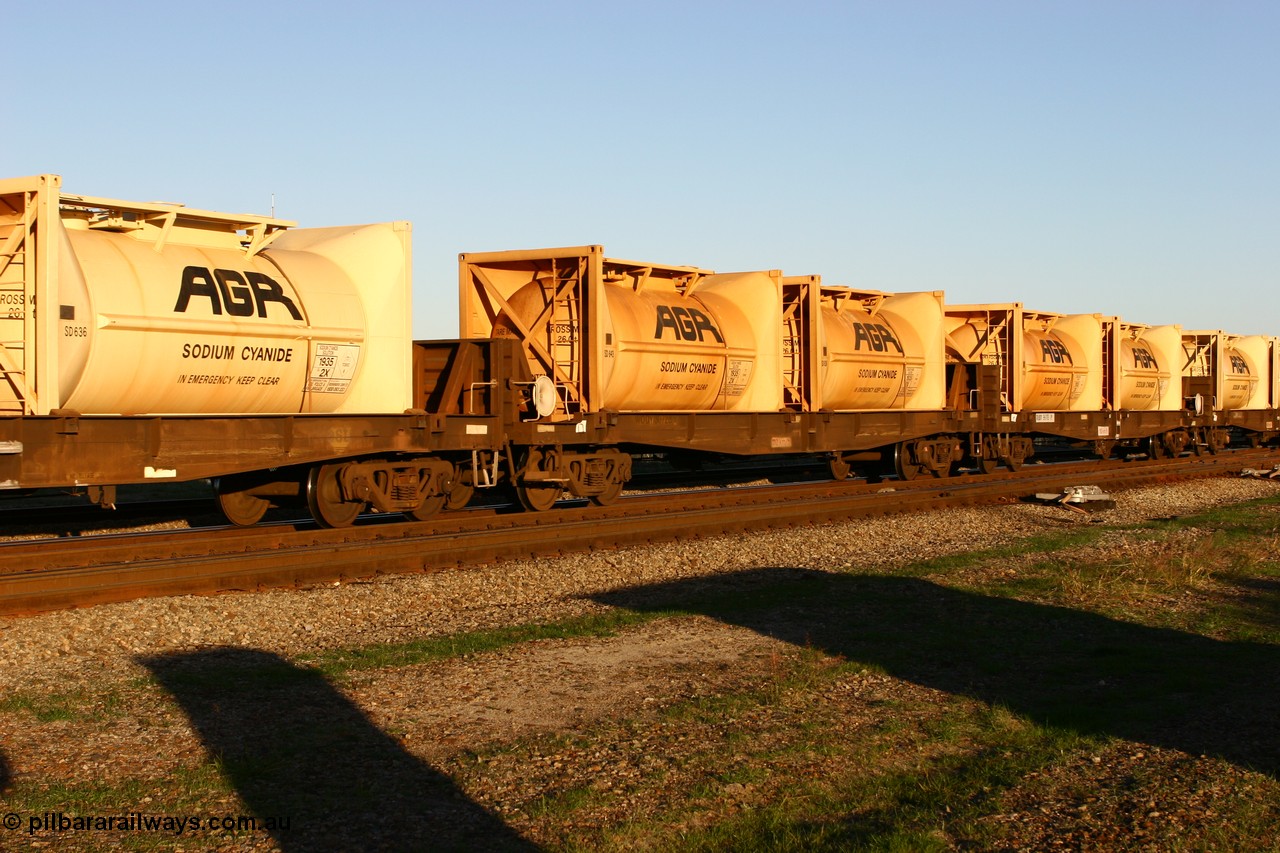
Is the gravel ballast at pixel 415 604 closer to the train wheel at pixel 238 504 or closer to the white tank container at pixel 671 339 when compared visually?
the white tank container at pixel 671 339

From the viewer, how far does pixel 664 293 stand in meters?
19.5

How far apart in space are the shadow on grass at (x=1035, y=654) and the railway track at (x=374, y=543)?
2673mm

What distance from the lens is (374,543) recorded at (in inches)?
535

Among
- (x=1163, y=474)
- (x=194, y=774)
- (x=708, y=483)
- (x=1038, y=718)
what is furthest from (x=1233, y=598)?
(x=1163, y=474)

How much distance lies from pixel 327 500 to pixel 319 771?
919cm

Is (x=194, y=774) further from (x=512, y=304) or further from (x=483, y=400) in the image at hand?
(x=512, y=304)

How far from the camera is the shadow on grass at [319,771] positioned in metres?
5.27

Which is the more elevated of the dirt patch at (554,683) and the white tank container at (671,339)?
the white tank container at (671,339)

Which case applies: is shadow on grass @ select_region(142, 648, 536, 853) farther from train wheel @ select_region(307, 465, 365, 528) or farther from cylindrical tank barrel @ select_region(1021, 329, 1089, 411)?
cylindrical tank barrel @ select_region(1021, 329, 1089, 411)

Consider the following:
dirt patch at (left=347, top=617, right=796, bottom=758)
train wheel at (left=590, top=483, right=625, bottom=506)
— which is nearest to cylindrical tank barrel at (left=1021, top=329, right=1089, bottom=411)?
train wheel at (left=590, top=483, right=625, bottom=506)

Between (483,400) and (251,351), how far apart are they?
4.35 meters

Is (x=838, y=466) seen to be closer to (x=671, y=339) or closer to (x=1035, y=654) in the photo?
(x=671, y=339)

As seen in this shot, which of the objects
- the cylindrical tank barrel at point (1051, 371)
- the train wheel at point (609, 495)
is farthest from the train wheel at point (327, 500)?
the cylindrical tank barrel at point (1051, 371)

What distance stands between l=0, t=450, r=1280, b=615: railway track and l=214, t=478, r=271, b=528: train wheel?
0.32 m
